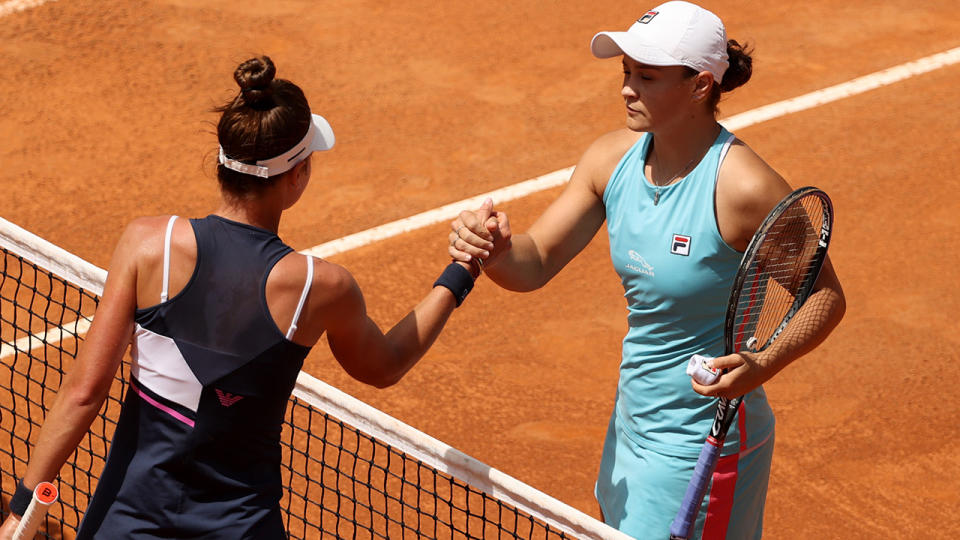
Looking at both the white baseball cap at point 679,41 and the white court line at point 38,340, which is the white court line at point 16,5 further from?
the white baseball cap at point 679,41

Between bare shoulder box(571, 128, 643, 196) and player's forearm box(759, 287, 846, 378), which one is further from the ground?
bare shoulder box(571, 128, 643, 196)

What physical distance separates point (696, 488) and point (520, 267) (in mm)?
895

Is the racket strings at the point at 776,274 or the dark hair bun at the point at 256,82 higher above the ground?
the dark hair bun at the point at 256,82

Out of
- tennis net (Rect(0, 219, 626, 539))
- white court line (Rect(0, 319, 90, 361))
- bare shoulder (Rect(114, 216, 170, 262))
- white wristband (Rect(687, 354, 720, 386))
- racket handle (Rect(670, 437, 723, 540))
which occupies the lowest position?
white court line (Rect(0, 319, 90, 361))

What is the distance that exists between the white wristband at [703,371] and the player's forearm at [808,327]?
21 cm

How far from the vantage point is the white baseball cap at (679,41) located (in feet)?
11.6

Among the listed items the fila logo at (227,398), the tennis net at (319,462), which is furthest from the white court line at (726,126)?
the fila logo at (227,398)

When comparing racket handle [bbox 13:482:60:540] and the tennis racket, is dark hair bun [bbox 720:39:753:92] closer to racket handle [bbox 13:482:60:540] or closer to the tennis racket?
the tennis racket

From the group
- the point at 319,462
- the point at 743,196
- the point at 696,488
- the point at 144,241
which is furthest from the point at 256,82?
the point at 319,462

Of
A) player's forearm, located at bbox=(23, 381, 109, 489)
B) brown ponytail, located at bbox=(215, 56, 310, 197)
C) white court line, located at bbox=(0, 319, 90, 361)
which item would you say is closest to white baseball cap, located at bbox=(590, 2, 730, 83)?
brown ponytail, located at bbox=(215, 56, 310, 197)

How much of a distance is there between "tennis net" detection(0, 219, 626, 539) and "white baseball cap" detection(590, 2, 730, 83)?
133 centimetres

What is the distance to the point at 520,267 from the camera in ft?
12.9

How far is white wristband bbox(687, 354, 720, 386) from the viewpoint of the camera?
334 centimetres

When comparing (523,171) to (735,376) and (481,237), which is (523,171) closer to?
(481,237)
